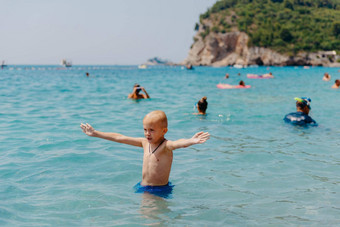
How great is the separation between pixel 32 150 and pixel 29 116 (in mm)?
5760

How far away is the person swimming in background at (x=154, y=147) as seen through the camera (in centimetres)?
464

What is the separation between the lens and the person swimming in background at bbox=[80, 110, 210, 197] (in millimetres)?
4641

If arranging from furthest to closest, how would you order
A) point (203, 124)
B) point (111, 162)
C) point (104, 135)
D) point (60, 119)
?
point (60, 119) < point (203, 124) < point (111, 162) < point (104, 135)

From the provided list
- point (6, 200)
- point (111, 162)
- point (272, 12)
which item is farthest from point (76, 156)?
point (272, 12)

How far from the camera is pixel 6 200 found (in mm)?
5062

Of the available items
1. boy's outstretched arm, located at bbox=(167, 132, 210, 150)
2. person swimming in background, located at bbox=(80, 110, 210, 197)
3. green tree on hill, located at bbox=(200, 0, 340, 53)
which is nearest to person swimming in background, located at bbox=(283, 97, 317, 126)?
person swimming in background, located at bbox=(80, 110, 210, 197)

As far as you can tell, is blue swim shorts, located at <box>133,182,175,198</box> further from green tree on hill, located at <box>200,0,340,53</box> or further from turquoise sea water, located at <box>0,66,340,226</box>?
green tree on hill, located at <box>200,0,340,53</box>

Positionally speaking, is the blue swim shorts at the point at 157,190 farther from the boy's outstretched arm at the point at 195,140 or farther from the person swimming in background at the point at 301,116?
the person swimming in background at the point at 301,116

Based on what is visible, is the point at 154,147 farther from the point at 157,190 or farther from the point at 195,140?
the point at 195,140

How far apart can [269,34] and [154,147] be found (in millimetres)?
123051

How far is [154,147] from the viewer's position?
16.4ft

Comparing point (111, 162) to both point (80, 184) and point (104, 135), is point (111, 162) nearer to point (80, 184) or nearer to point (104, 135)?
point (80, 184)

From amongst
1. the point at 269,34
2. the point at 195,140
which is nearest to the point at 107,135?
the point at 195,140

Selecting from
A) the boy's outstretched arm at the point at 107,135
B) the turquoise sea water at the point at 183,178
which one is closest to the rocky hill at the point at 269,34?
the turquoise sea water at the point at 183,178
